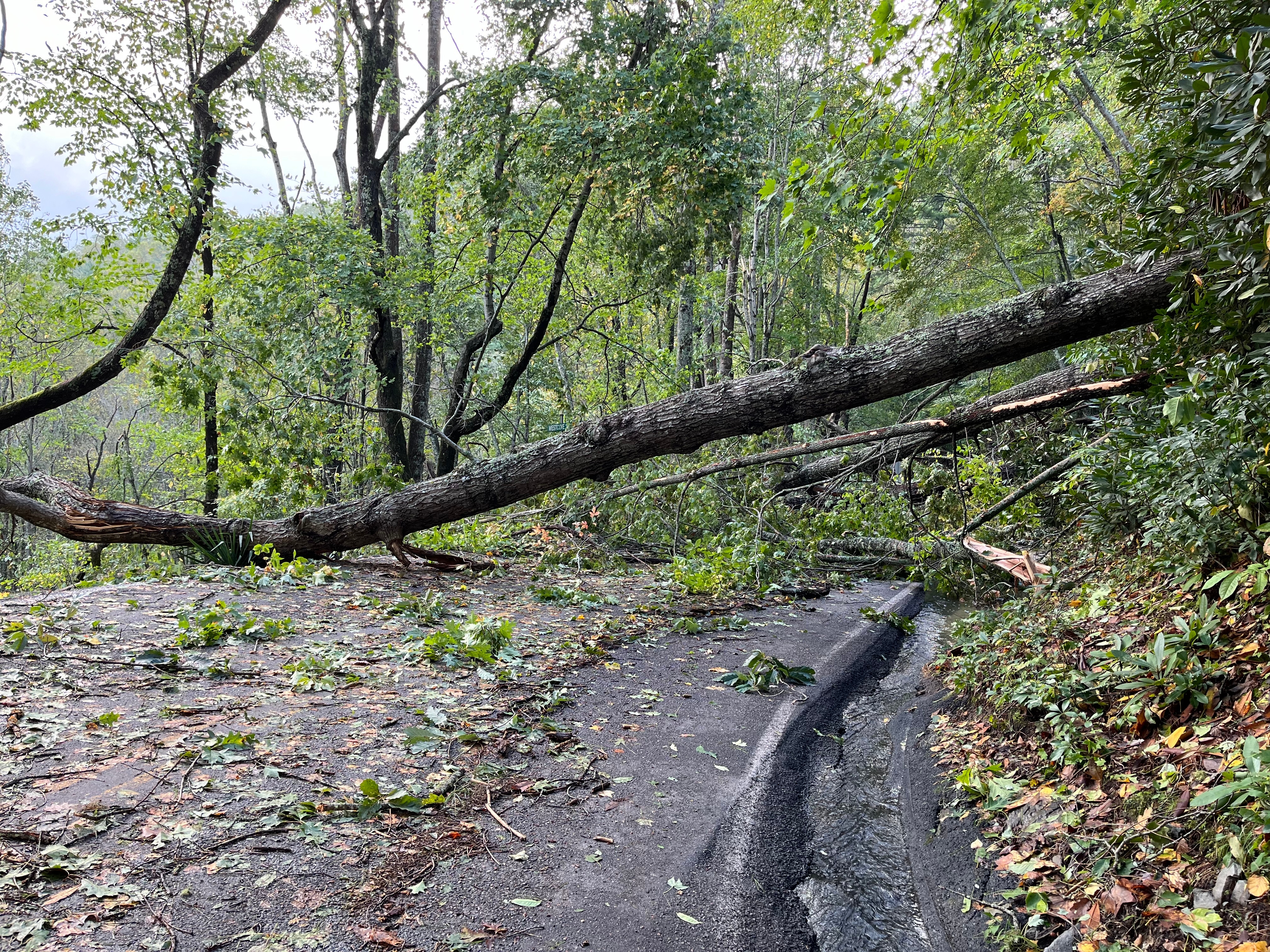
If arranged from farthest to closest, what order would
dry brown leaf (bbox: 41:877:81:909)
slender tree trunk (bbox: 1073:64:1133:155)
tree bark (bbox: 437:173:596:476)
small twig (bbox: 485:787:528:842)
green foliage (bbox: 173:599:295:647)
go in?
slender tree trunk (bbox: 1073:64:1133:155), tree bark (bbox: 437:173:596:476), green foliage (bbox: 173:599:295:647), small twig (bbox: 485:787:528:842), dry brown leaf (bbox: 41:877:81:909)

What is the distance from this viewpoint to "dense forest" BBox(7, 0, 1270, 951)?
3.00 m

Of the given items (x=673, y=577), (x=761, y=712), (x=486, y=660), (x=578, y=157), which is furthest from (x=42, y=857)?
(x=578, y=157)

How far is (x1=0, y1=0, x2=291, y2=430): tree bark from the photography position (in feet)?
29.5

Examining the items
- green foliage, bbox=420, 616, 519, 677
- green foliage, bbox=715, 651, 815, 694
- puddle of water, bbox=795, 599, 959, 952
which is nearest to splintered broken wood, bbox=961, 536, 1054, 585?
puddle of water, bbox=795, 599, 959, 952

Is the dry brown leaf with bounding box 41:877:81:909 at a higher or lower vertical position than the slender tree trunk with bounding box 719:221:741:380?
lower

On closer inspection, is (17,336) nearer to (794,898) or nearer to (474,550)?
(474,550)

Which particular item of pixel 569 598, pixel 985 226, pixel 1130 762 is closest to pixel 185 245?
pixel 569 598

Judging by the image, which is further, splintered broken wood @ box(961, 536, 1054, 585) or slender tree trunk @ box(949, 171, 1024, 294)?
slender tree trunk @ box(949, 171, 1024, 294)

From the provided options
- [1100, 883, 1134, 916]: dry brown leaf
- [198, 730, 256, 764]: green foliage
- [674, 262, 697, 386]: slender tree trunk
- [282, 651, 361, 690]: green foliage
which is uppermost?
[674, 262, 697, 386]: slender tree trunk

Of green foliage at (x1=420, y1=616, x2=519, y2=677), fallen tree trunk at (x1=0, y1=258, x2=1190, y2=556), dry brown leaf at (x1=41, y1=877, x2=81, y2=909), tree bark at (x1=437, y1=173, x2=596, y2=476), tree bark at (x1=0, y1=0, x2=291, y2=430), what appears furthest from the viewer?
tree bark at (x1=437, y1=173, x2=596, y2=476)

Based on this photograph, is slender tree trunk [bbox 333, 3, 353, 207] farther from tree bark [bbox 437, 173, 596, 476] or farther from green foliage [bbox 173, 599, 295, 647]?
green foliage [bbox 173, 599, 295, 647]

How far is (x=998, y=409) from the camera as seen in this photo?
488 cm

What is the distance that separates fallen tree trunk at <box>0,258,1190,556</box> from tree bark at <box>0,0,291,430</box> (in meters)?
1.84

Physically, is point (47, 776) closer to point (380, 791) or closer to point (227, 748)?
point (227, 748)
